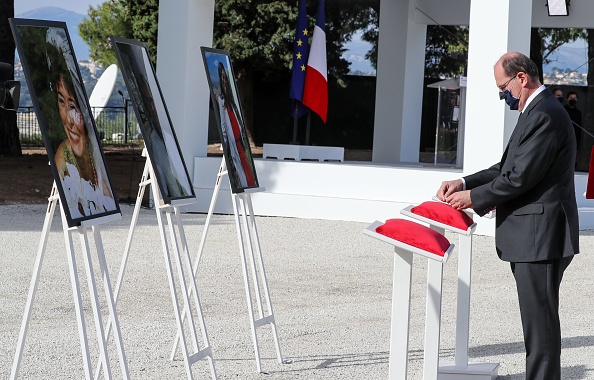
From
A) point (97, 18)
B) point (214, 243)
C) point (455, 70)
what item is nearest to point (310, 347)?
point (214, 243)

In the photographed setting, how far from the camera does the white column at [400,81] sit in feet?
75.2

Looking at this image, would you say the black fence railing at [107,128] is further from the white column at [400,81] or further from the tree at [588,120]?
the tree at [588,120]

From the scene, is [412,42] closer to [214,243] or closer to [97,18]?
[214,243]

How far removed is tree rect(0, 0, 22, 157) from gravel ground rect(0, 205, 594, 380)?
8.91m

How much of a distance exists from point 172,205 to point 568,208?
2.20 metres

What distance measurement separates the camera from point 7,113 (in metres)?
21.8

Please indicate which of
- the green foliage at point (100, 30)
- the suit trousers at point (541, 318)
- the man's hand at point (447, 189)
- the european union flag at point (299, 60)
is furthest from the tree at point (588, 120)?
the green foliage at point (100, 30)

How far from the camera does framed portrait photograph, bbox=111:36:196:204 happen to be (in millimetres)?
5582

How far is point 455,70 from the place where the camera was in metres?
30.5

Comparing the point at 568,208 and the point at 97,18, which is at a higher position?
the point at 97,18

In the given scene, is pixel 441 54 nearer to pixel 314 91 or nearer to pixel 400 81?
pixel 400 81

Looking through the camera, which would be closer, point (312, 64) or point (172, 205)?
point (172, 205)

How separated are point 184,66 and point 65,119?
11.3 m

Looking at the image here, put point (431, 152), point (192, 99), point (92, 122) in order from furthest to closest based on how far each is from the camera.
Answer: point (431, 152)
point (192, 99)
point (92, 122)
